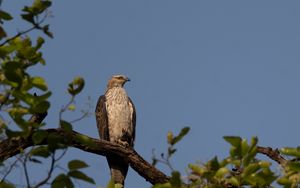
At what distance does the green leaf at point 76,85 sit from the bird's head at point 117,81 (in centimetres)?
867

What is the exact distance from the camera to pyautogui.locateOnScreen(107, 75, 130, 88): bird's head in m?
12.3

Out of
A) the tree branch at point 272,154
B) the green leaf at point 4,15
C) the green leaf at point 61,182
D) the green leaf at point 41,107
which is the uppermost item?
the tree branch at point 272,154

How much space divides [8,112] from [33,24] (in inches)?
21.6

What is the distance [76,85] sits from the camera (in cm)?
350

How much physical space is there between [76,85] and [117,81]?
890 centimetres

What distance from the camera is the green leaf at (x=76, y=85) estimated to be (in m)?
3.46

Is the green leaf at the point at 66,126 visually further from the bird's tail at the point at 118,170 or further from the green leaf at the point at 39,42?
the bird's tail at the point at 118,170

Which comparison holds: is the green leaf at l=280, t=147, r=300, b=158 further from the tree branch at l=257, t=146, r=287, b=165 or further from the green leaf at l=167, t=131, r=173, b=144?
the tree branch at l=257, t=146, r=287, b=165

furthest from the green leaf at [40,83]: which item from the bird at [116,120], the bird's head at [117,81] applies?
the bird's head at [117,81]

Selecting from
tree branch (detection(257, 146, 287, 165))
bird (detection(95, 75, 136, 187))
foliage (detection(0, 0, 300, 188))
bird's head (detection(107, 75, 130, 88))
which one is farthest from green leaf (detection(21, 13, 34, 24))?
bird's head (detection(107, 75, 130, 88))

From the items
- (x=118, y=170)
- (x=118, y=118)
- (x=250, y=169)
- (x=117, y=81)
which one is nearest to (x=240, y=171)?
(x=250, y=169)

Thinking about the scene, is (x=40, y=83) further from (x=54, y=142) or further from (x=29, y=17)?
(x=54, y=142)

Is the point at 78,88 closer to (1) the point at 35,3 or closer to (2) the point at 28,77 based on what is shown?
(2) the point at 28,77

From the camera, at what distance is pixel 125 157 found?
7.75 meters
